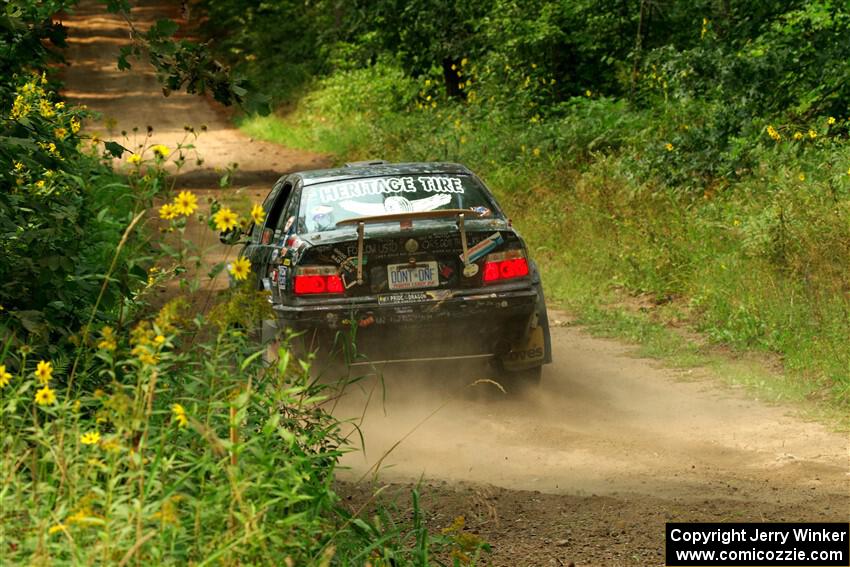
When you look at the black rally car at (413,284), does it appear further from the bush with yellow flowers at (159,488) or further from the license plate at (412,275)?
the bush with yellow flowers at (159,488)

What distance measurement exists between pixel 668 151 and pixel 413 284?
22.3ft

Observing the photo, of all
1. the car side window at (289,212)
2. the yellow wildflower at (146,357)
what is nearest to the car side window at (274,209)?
the car side window at (289,212)

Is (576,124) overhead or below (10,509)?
below

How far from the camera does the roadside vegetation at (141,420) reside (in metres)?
4.20

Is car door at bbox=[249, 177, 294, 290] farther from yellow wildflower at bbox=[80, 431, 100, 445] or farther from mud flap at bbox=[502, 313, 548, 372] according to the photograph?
yellow wildflower at bbox=[80, 431, 100, 445]

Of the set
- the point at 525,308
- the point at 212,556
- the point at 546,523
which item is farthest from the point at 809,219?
the point at 212,556

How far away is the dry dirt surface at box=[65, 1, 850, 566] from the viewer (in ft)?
20.7

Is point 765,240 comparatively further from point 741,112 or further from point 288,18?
point 288,18

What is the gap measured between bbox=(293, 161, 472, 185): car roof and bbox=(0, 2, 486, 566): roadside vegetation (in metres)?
2.70

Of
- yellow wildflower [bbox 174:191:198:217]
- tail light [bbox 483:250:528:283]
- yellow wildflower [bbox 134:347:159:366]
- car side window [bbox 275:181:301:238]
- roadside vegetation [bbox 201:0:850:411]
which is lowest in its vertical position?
roadside vegetation [bbox 201:0:850:411]

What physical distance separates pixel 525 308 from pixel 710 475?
2132mm

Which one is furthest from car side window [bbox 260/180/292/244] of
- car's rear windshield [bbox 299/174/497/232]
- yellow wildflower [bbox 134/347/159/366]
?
yellow wildflower [bbox 134/347/159/366]

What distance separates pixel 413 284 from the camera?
8.82 m

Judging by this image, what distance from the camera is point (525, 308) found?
9.03 metres
